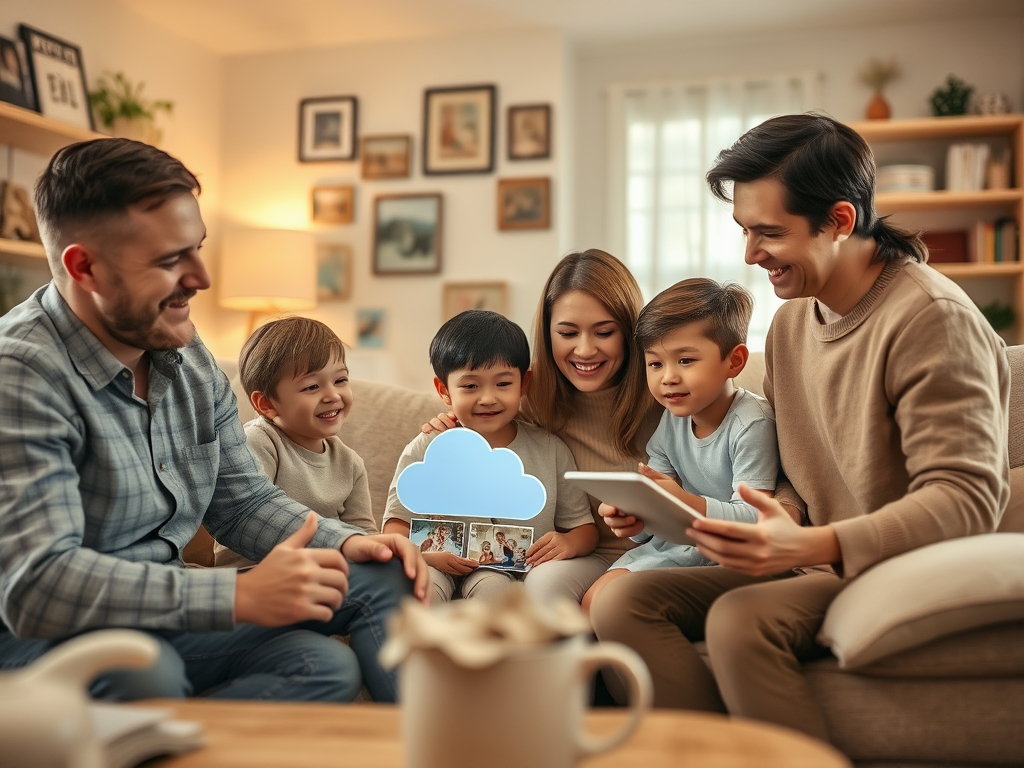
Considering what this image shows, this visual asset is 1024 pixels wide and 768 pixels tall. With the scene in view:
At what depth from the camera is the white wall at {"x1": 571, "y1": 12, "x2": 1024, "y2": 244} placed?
4883 millimetres

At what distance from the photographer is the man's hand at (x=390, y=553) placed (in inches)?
61.2

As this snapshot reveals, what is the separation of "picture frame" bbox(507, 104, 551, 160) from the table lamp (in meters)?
1.25

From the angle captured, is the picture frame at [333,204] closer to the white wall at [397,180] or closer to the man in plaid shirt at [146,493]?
the white wall at [397,180]

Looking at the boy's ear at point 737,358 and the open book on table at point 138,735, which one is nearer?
the open book on table at point 138,735

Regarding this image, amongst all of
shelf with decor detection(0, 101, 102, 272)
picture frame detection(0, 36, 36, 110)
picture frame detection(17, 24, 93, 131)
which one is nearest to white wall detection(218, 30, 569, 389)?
picture frame detection(17, 24, 93, 131)

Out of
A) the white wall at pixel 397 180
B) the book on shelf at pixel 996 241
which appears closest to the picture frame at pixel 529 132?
the white wall at pixel 397 180

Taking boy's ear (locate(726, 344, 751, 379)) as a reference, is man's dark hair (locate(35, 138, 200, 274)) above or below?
above

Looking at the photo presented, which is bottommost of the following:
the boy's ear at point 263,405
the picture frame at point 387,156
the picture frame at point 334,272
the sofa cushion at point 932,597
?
the sofa cushion at point 932,597

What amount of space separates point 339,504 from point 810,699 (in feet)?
Answer: 3.60

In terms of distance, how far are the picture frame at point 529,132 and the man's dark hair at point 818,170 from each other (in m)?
3.42

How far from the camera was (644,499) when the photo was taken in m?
1.41

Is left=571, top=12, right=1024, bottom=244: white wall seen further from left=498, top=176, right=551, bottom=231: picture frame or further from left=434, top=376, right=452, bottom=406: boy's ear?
left=434, top=376, right=452, bottom=406: boy's ear

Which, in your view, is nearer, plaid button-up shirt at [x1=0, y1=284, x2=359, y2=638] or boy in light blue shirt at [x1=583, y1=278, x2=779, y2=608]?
plaid button-up shirt at [x1=0, y1=284, x2=359, y2=638]

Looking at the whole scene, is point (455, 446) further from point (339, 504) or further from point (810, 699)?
point (810, 699)
